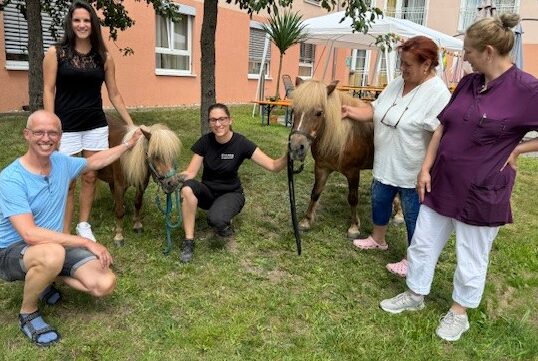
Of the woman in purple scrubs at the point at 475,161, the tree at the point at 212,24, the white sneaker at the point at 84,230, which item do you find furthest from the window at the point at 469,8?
the white sneaker at the point at 84,230

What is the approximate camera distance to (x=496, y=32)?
210cm

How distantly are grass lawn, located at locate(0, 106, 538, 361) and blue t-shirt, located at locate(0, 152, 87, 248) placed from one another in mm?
581

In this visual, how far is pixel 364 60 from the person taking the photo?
21703 mm

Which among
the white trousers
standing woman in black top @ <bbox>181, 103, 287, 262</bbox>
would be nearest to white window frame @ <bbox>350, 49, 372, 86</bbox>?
standing woman in black top @ <bbox>181, 103, 287, 262</bbox>

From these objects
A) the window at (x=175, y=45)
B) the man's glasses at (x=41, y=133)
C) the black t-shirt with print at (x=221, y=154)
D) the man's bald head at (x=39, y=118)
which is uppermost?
the window at (x=175, y=45)

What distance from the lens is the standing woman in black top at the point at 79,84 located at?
2.94 m

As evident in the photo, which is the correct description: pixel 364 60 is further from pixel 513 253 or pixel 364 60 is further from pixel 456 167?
pixel 456 167

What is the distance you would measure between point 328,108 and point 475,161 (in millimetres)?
1436

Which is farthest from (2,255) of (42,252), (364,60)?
(364,60)

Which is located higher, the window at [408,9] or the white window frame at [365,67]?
the window at [408,9]

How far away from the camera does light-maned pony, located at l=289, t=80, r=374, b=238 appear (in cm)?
332

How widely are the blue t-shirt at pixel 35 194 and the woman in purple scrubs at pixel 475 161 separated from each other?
2119 millimetres

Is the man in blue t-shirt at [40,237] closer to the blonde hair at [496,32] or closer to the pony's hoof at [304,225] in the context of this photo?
the pony's hoof at [304,225]

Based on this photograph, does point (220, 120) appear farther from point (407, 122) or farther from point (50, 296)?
point (50, 296)
